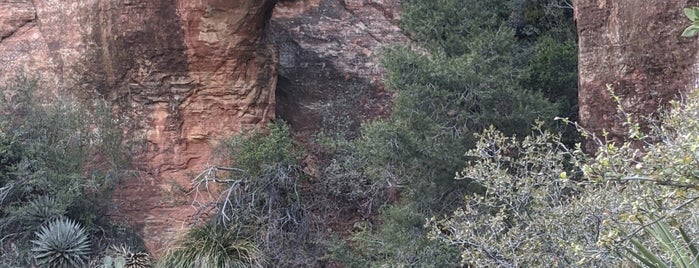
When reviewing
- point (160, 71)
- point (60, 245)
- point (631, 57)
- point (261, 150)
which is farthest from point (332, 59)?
point (631, 57)

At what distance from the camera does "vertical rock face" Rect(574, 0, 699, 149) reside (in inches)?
288

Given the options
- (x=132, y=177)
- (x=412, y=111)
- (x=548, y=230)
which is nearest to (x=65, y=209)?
(x=132, y=177)

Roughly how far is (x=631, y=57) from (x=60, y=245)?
20.7 ft

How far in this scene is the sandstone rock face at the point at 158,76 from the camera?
10.6 m

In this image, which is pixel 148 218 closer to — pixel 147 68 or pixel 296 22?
pixel 147 68

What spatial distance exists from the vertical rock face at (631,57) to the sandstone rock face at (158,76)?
422 cm

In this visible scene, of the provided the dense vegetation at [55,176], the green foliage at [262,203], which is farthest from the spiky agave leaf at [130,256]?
the green foliage at [262,203]

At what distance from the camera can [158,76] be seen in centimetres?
1081

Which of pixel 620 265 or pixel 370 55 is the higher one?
pixel 620 265

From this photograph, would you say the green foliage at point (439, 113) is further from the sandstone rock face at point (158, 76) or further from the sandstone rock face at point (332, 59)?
the sandstone rock face at point (158, 76)

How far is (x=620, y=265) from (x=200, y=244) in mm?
5965

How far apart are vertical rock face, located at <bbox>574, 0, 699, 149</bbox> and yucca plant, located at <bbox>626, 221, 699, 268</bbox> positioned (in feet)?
8.81

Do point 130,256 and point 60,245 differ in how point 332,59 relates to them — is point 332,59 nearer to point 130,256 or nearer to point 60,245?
point 130,256

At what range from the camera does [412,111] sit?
8875mm
